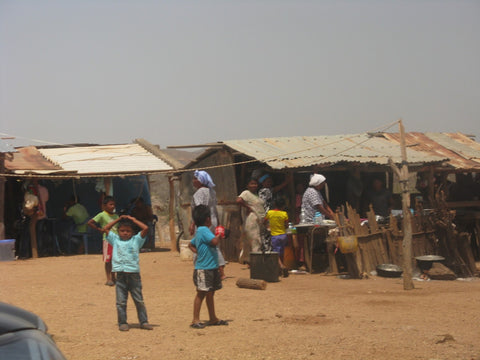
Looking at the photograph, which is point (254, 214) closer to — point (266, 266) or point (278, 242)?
point (278, 242)

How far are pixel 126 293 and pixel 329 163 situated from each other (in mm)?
7290

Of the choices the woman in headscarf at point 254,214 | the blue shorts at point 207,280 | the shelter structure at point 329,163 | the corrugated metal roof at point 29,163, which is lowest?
the blue shorts at point 207,280

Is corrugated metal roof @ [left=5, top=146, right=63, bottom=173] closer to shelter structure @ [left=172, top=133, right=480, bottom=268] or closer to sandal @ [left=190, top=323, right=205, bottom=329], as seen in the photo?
shelter structure @ [left=172, top=133, right=480, bottom=268]

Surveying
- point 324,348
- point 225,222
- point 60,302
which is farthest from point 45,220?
point 324,348

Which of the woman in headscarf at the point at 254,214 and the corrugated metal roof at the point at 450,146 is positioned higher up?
the corrugated metal roof at the point at 450,146

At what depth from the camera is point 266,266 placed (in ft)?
38.6

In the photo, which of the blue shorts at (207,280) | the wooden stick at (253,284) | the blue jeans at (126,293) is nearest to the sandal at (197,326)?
the blue shorts at (207,280)

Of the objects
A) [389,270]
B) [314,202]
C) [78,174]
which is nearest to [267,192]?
[314,202]

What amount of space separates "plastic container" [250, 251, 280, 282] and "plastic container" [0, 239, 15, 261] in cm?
688

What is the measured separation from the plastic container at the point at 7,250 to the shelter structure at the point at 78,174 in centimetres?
125

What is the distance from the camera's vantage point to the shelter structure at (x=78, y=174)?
1734 cm

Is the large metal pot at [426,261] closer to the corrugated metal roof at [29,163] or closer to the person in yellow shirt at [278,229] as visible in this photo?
the person in yellow shirt at [278,229]

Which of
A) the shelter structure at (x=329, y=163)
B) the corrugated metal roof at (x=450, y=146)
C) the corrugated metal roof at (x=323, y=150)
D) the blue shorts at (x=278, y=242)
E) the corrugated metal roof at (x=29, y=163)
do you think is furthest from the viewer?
the corrugated metal roof at (x=29, y=163)

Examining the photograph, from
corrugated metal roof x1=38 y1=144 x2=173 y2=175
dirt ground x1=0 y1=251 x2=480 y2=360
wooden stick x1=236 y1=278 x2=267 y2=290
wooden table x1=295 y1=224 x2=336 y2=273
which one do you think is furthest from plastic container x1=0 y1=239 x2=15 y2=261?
wooden stick x1=236 y1=278 x2=267 y2=290
